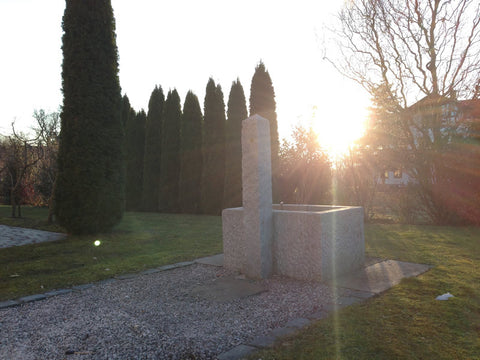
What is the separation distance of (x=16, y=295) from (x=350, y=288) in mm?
4002

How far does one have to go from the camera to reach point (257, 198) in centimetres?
445

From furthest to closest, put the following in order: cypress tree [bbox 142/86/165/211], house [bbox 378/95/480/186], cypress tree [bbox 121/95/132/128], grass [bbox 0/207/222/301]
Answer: cypress tree [bbox 121/95/132/128]
cypress tree [bbox 142/86/165/211]
house [bbox 378/95/480/186]
grass [bbox 0/207/222/301]

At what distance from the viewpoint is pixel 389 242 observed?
705cm

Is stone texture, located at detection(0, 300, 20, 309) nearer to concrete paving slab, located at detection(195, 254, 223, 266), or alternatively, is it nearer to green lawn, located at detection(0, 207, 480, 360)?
green lawn, located at detection(0, 207, 480, 360)

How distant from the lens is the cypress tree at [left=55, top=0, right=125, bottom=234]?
889cm

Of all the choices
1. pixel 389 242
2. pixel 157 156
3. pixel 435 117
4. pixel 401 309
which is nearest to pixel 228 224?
pixel 401 309

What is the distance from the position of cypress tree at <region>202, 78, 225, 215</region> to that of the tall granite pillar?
36.6 feet

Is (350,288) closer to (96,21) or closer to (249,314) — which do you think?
(249,314)

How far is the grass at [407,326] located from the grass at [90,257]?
335cm

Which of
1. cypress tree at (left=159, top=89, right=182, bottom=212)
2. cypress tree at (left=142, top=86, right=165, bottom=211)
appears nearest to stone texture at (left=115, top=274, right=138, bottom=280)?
cypress tree at (left=159, top=89, right=182, bottom=212)

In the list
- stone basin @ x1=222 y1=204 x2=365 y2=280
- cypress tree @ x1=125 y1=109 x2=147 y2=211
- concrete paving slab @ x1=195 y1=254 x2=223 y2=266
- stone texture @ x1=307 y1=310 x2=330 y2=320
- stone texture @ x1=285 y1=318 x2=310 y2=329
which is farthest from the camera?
cypress tree @ x1=125 y1=109 x2=147 y2=211

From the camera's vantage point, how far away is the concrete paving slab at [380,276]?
4.04 m

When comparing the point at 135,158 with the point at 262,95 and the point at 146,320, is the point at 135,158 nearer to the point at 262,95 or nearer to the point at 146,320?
the point at 262,95

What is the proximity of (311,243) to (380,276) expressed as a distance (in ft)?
3.40
